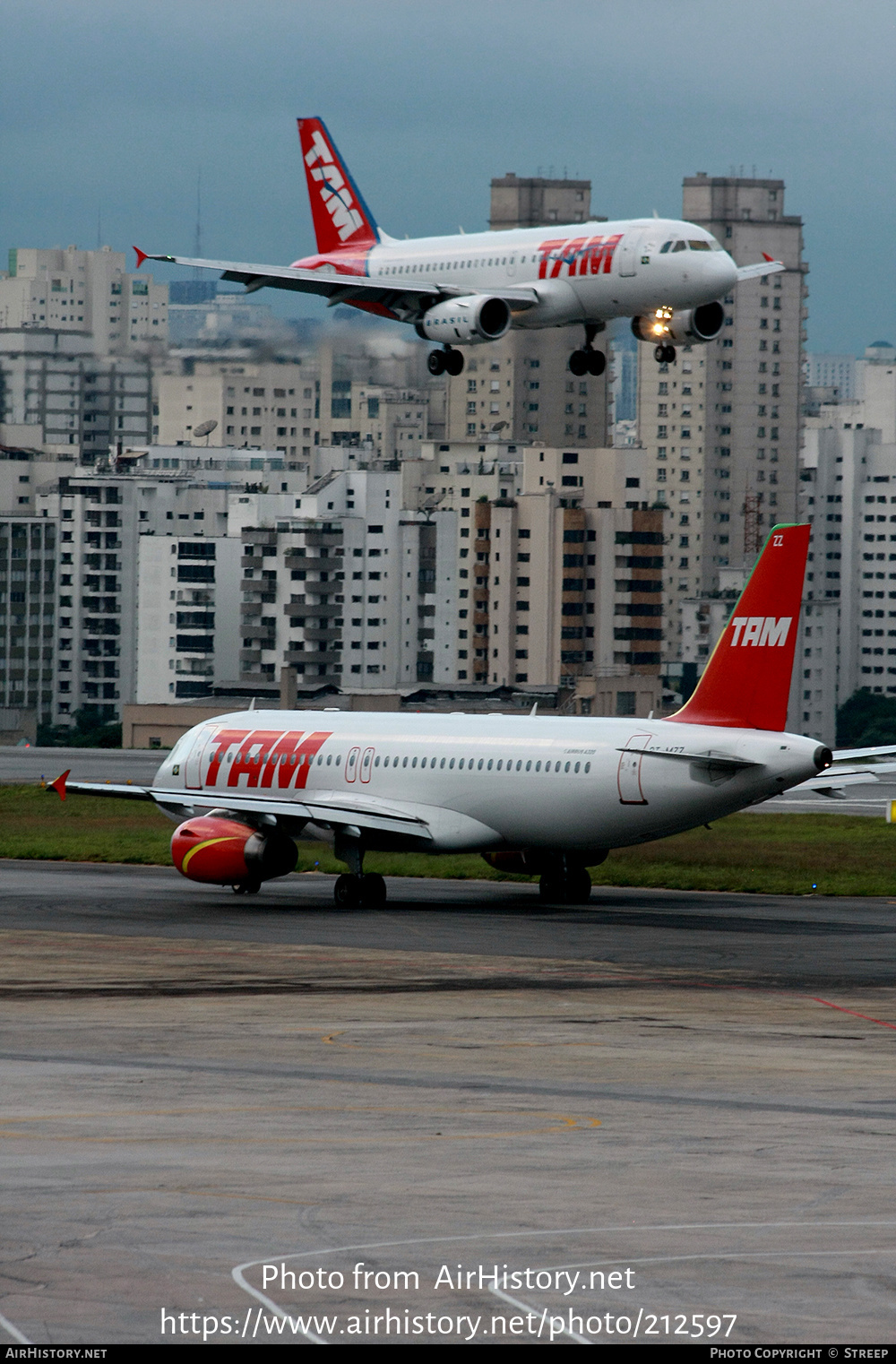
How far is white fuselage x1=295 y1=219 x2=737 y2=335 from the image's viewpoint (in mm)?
57875

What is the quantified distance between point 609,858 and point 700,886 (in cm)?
712

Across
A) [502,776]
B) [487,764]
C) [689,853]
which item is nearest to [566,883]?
[502,776]

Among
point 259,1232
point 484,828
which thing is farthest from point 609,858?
point 259,1232

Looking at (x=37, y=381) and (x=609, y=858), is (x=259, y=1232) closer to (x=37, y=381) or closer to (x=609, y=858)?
(x=609, y=858)

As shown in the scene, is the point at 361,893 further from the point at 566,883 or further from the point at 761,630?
the point at 761,630

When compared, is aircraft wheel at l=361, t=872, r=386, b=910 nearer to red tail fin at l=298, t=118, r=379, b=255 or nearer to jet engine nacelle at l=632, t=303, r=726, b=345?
jet engine nacelle at l=632, t=303, r=726, b=345

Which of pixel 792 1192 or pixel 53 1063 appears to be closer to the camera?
pixel 792 1192

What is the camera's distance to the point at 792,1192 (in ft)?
68.2

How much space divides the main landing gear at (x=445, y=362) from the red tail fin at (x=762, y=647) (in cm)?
1242

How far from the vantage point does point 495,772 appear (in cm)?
5706

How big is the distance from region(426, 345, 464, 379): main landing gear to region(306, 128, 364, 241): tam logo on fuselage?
22.8 ft

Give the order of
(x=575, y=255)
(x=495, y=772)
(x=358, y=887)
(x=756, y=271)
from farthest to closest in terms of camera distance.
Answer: (x=756, y=271)
(x=575, y=255)
(x=358, y=887)
(x=495, y=772)

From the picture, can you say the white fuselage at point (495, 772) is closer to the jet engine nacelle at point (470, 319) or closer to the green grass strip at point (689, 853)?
the green grass strip at point (689, 853)

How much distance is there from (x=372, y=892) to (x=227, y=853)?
4.17m
